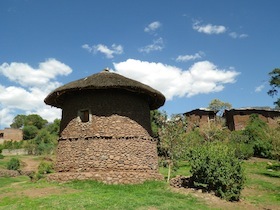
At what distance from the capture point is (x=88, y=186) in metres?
13.1

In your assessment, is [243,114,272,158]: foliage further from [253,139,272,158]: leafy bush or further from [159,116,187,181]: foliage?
[159,116,187,181]: foliage

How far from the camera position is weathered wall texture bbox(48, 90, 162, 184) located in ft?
47.1

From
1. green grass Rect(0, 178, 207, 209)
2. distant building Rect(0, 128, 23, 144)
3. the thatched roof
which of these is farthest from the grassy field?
distant building Rect(0, 128, 23, 144)

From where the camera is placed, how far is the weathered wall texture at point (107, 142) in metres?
14.4

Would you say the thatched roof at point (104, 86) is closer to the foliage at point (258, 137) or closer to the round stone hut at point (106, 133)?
the round stone hut at point (106, 133)

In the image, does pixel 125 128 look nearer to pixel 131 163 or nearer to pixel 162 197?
pixel 131 163

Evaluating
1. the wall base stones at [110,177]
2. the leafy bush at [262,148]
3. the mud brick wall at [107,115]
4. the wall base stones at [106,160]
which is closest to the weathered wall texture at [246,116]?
the leafy bush at [262,148]

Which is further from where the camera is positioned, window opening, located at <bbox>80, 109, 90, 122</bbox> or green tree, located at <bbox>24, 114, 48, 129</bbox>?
green tree, located at <bbox>24, 114, 48, 129</bbox>

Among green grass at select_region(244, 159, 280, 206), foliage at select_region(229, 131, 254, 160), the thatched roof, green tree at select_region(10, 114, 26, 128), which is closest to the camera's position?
green grass at select_region(244, 159, 280, 206)

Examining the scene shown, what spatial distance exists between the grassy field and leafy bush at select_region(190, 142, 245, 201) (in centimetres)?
61

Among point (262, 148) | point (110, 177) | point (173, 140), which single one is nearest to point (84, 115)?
point (110, 177)

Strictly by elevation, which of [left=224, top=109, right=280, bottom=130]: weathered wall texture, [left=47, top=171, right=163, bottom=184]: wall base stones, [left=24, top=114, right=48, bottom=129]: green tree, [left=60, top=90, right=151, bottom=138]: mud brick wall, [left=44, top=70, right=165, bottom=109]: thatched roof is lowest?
[left=47, top=171, right=163, bottom=184]: wall base stones

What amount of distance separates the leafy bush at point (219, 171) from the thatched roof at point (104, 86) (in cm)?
410

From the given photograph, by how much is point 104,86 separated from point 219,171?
6285 millimetres
